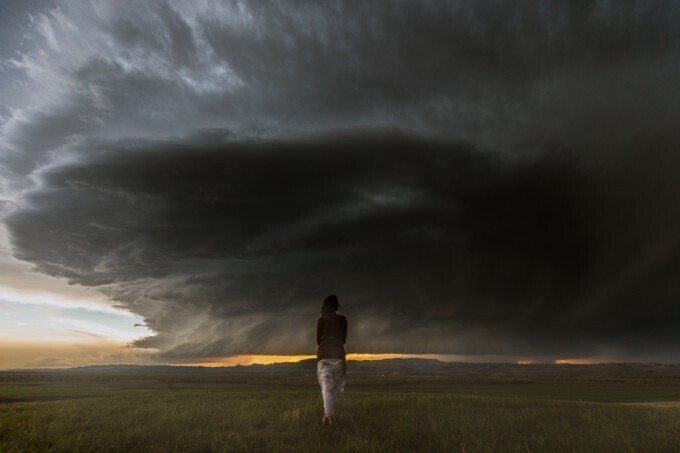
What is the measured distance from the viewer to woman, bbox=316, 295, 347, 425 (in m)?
11.9

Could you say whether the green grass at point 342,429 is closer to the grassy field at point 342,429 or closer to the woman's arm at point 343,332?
the grassy field at point 342,429

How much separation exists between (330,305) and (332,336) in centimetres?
86

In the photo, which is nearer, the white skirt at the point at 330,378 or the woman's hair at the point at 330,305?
the white skirt at the point at 330,378

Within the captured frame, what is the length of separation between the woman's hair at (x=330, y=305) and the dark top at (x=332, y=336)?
6.9 inches

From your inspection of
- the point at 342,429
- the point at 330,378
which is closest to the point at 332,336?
the point at 330,378

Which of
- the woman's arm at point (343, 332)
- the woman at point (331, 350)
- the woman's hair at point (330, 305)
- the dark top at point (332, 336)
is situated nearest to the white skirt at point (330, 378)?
the woman at point (331, 350)

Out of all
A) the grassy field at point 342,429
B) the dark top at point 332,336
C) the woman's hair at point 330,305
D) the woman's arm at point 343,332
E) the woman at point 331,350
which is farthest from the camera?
the woman's hair at point 330,305

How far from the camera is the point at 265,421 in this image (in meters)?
12.0

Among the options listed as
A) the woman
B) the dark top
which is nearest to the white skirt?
the woman

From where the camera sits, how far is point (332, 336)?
12414 millimetres

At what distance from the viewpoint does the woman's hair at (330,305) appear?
12.8 metres

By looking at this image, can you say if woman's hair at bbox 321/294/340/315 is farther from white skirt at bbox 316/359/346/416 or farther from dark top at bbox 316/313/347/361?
white skirt at bbox 316/359/346/416

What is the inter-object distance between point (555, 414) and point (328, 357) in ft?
24.0

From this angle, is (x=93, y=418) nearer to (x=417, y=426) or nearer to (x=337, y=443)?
(x=337, y=443)
